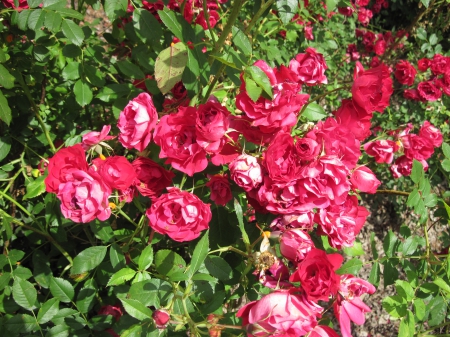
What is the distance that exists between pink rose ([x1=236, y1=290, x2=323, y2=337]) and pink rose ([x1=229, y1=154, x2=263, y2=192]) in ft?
0.87

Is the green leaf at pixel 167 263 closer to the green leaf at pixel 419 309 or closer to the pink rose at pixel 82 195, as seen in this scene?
the pink rose at pixel 82 195

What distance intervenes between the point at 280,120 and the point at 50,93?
157 cm

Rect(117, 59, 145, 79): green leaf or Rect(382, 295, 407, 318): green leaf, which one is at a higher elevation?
Rect(117, 59, 145, 79): green leaf

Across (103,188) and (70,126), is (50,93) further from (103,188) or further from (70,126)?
(103,188)

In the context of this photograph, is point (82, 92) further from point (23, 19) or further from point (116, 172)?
point (116, 172)

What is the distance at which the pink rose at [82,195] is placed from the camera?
2.84 ft

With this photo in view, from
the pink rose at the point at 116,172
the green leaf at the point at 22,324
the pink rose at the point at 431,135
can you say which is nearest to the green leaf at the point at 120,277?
the pink rose at the point at 116,172

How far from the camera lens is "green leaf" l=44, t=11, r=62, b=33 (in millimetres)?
1118

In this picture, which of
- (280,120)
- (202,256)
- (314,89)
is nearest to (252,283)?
(202,256)

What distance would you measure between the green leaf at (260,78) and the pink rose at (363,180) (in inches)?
15.5

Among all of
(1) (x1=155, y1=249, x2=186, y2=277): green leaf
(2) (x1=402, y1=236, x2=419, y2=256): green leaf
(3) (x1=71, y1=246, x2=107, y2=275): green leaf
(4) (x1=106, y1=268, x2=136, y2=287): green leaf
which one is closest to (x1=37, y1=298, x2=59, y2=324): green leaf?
(3) (x1=71, y1=246, x2=107, y2=275): green leaf

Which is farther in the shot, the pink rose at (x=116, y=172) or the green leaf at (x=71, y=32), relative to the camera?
the green leaf at (x=71, y=32)

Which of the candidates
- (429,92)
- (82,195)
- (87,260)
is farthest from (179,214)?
(429,92)

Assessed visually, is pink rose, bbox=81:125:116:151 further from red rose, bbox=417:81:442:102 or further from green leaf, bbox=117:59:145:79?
red rose, bbox=417:81:442:102
